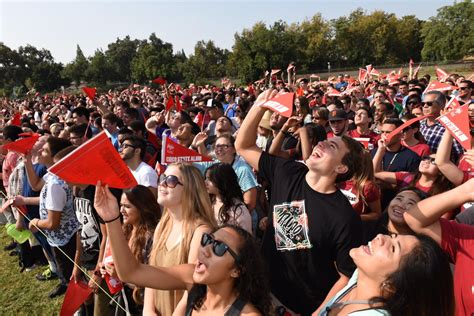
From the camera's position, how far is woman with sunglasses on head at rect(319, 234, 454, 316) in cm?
178

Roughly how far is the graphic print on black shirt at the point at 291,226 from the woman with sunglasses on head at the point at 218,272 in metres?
0.47

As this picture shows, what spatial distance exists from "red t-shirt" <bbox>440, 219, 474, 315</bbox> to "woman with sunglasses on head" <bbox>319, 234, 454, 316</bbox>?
1.75ft

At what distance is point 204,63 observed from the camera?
5547cm

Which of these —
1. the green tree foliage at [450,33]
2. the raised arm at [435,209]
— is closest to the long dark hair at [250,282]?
the raised arm at [435,209]

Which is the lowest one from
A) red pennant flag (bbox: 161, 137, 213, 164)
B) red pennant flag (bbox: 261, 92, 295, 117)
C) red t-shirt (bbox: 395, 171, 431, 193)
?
red t-shirt (bbox: 395, 171, 431, 193)

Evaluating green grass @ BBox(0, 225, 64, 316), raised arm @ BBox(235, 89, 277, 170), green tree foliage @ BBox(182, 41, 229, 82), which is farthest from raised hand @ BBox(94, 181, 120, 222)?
green tree foliage @ BBox(182, 41, 229, 82)

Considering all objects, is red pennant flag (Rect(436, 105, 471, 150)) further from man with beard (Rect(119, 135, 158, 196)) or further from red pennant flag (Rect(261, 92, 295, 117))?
man with beard (Rect(119, 135, 158, 196))

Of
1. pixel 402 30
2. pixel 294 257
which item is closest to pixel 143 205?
pixel 294 257

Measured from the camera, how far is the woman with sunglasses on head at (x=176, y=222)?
8.72 ft

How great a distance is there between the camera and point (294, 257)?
102 inches

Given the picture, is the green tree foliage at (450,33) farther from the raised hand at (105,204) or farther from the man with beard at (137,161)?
the raised hand at (105,204)

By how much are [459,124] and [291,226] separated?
1571 mm

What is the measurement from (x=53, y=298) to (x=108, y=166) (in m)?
3.59

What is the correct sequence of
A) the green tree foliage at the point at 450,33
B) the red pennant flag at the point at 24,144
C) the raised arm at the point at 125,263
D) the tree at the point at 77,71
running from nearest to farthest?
the raised arm at the point at 125,263 < the red pennant flag at the point at 24,144 < the green tree foliage at the point at 450,33 < the tree at the point at 77,71
